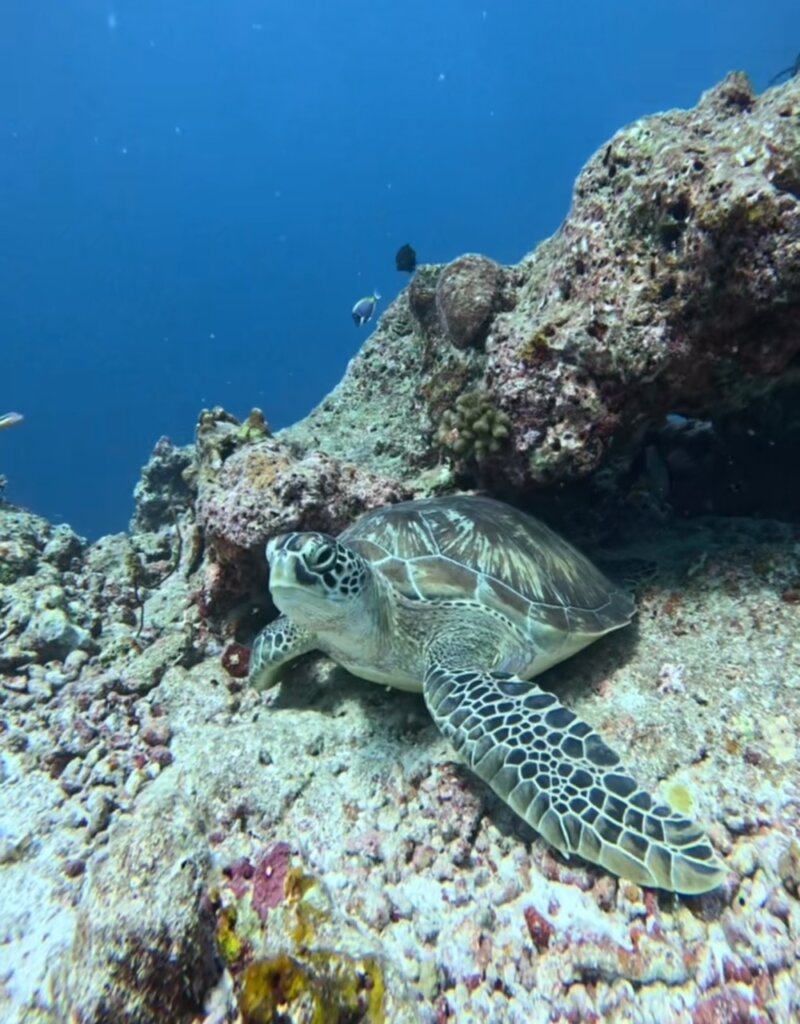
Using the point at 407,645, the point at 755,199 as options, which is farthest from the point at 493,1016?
the point at 755,199

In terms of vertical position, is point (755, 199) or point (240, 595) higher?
point (755, 199)

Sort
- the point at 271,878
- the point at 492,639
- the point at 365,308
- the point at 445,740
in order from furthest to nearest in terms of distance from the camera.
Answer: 1. the point at 365,308
2. the point at 492,639
3. the point at 445,740
4. the point at 271,878

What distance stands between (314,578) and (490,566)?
127 cm

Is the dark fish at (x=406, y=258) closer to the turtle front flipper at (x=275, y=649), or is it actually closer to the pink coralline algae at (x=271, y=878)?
the turtle front flipper at (x=275, y=649)

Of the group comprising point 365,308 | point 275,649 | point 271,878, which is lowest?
point 271,878

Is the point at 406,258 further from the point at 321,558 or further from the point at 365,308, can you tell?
the point at 321,558

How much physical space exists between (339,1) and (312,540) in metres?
163

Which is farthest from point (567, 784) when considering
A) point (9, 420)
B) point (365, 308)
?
point (365, 308)

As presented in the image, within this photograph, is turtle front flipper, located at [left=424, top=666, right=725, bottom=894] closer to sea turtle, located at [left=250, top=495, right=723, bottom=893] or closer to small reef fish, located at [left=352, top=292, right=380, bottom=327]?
sea turtle, located at [left=250, top=495, right=723, bottom=893]

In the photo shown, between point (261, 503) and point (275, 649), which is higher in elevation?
point (261, 503)

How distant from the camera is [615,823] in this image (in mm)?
2260

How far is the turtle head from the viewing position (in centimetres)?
289

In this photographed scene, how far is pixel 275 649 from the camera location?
3.70m

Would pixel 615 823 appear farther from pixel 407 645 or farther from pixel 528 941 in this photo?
pixel 407 645
